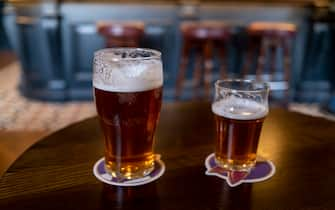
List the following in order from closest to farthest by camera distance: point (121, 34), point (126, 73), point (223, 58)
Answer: point (126, 73), point (121, 34), point (223, 58)

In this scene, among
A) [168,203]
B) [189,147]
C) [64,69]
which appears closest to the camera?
[168,203]

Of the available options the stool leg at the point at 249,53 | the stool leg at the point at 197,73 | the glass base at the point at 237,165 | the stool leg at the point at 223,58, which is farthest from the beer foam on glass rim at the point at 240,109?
the stool leg at the point at 249,53

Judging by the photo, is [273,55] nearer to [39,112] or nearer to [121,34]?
[121,34]

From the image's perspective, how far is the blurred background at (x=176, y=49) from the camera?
3.46 metres

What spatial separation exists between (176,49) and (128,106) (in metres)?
2.94

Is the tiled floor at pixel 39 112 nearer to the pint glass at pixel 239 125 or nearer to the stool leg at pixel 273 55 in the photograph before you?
the stool leg at pixel 273 55

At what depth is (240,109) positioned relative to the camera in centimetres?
86

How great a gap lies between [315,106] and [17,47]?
3.05 metres

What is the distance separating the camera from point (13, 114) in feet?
11.0

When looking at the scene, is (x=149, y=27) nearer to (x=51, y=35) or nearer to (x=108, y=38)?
(x=108, y=38)

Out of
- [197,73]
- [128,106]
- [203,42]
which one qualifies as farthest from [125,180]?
[197,73]

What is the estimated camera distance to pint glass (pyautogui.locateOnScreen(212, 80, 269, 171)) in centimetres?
84

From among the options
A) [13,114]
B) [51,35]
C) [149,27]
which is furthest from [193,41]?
[13,114]

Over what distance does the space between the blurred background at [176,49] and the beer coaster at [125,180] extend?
2.43 metres
